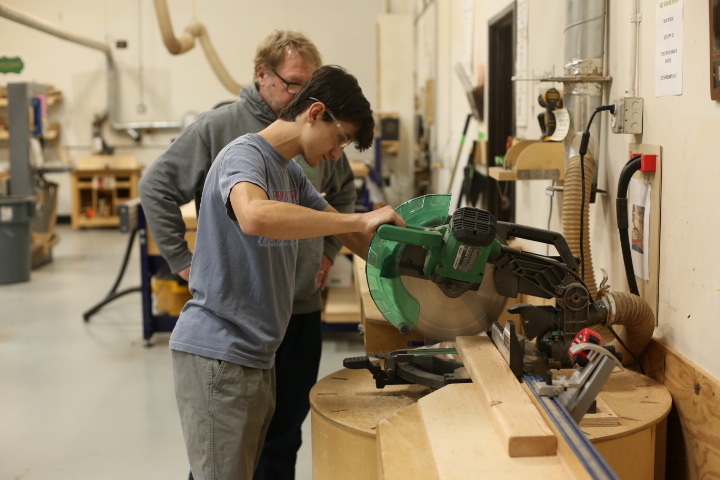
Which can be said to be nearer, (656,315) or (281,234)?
(281,234)

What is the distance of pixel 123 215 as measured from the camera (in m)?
4.17

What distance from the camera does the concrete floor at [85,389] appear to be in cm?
291

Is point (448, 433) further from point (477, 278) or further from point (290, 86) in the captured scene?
point (290, 86)

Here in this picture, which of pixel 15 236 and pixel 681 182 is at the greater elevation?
pixel 681 182

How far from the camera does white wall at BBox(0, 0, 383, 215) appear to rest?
9.11 meters

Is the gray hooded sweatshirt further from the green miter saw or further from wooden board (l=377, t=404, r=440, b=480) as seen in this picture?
wooden board (l=377, t=404, r=440, b=480)

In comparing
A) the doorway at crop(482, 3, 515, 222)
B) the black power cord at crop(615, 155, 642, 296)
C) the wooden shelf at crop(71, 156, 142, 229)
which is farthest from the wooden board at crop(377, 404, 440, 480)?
the wooden shelf at crop(71, 156, 142, 229)

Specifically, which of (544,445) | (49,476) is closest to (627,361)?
(544,445)

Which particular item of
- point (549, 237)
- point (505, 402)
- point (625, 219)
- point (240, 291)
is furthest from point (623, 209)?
point (240, 291)

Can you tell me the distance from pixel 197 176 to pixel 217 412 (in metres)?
0.87

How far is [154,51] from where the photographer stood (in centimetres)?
923

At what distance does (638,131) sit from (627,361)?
0.62 metres

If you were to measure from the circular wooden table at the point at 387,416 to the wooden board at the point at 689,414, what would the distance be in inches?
1.6

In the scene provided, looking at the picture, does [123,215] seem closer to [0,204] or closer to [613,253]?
[0,204]
